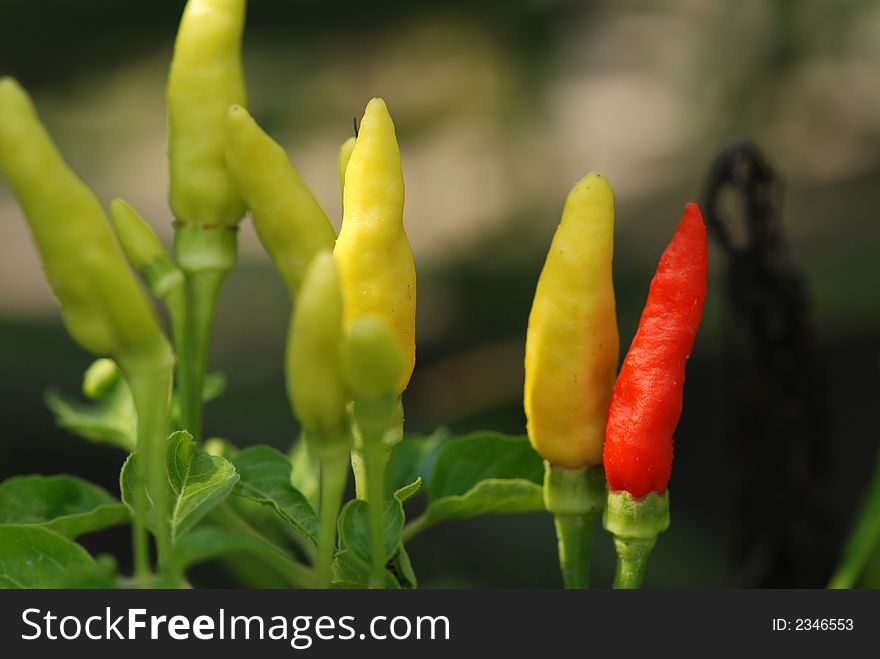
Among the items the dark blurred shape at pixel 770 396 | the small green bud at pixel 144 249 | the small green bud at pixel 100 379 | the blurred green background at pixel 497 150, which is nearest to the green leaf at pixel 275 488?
the small green bud at pixel 144 249

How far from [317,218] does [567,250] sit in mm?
159

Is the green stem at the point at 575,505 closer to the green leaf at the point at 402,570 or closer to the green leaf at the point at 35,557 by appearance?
the green leaf at the point at 402,570

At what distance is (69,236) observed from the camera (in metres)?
0.59

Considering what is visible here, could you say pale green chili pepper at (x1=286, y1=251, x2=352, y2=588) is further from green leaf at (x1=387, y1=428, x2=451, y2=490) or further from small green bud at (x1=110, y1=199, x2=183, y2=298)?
green leaf at (x1=387, y1=428, x2=451, y2=490)

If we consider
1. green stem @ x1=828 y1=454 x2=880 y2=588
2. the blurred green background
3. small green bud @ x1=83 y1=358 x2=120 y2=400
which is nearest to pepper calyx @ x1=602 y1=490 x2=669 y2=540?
green stem @ x1=828 y1=454 x2=880 y2=588

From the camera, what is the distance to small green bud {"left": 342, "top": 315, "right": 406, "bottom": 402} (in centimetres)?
57

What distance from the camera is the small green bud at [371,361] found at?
57 centimetres

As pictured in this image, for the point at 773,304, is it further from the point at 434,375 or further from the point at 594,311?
the point at 434,375

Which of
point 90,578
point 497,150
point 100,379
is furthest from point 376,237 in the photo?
point 497,150

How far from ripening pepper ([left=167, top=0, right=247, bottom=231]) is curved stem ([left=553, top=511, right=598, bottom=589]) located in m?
0.32

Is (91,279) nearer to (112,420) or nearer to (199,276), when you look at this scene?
(199,276)

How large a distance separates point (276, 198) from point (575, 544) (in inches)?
12.4

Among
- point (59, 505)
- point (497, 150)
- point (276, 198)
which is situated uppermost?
point (497, 150)

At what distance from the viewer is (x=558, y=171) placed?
8.42ft
